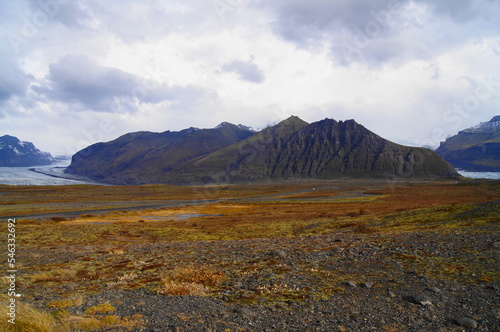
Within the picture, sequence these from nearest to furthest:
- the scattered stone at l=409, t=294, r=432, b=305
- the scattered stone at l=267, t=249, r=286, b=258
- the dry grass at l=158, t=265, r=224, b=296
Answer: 1. the scattered stone at l=409, t=294, r=432, b=305
2. the dry grass at l=158, t=265, r=224, b=296
3. the scattered stone at l=267, t=249, r=286, b=258

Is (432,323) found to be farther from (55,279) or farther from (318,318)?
(55,279)

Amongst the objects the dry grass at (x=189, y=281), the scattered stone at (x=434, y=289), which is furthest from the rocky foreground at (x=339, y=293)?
the dry grass at (x=189, y=281)

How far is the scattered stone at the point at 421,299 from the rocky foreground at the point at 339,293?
0.11ft

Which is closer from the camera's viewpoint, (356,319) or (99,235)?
(356,319)

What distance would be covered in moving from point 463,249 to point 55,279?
2047 centimetres

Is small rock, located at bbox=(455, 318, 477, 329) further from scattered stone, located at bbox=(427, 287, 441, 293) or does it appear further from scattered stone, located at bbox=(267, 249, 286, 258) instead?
scattered stone, located at bbox=(267, 249, 286, 258)

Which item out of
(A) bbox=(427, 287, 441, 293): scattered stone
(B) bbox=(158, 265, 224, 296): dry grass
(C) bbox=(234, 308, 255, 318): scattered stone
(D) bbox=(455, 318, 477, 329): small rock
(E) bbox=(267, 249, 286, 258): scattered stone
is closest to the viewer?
(D) bbox=(455, 318, 477, 329): small rock

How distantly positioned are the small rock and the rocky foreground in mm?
22

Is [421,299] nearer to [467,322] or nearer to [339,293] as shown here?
[467,322]

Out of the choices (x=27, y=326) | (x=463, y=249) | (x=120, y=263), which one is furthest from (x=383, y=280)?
(x=120, y=263)

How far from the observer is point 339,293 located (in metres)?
9.99

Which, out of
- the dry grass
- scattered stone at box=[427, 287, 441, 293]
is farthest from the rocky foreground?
the dry grass

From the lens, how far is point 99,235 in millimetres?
34531

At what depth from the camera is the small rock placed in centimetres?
719
